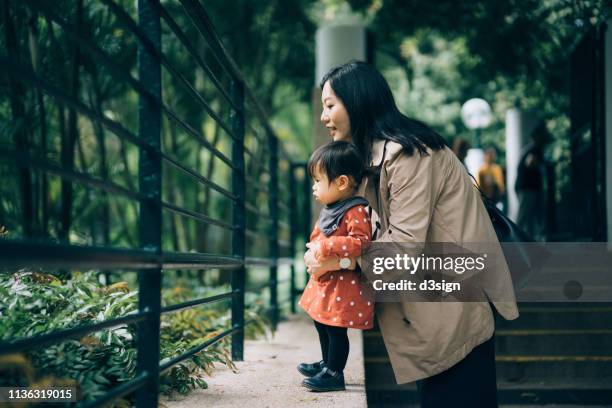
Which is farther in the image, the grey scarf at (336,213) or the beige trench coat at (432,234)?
the grey scarf at (336,213)

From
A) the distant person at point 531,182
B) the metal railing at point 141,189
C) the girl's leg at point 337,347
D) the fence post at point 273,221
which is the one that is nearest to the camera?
the metal railing at point 141,189

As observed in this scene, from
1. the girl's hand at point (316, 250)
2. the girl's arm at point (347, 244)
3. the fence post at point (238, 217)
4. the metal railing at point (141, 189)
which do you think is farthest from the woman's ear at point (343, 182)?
the fence post at point (238, 217)

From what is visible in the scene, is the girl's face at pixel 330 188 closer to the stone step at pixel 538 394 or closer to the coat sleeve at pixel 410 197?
the coat sleeve at pixel 410 197

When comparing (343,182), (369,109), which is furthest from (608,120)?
(369,109)

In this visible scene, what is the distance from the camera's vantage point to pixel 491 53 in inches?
349

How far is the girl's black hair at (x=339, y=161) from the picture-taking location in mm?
2525

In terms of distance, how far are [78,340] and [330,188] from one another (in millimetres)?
1097

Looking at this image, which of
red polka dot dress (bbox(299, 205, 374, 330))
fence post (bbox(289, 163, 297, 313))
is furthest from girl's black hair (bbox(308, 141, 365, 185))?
fence post (bbox(289, 163, 297, 313))

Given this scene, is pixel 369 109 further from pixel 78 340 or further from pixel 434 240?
pixel 78 340

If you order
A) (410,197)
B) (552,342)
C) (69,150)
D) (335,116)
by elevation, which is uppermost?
(69,150)

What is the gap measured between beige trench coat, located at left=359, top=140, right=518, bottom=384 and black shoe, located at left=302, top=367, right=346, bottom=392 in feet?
2.30

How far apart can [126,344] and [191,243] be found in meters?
7.83

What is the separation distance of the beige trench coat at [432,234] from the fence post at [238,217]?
1.54 metres

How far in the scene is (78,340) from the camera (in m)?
2.62
